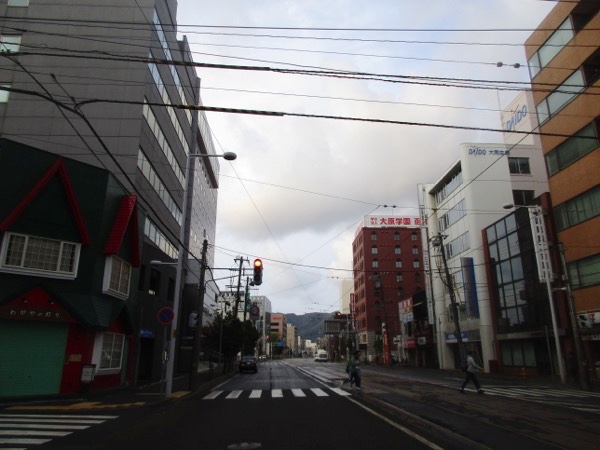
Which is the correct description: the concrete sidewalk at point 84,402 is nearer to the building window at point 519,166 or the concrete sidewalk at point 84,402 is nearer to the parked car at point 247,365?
the parked car at point 247,365

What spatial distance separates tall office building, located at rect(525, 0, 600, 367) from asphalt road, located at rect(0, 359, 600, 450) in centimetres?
1454

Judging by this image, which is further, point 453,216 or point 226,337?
point 453,216

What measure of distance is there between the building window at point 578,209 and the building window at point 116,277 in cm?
2732

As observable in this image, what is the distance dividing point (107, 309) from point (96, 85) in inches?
640

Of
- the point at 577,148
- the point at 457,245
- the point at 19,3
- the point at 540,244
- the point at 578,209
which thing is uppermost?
the point at 19,3

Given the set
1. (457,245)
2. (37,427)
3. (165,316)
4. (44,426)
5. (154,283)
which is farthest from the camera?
(457,245)

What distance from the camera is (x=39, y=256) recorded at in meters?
17.5

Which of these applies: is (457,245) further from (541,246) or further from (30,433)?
(30,433)

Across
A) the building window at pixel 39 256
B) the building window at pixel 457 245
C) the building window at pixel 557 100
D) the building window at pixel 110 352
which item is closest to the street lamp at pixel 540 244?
the building window at pixel 557 100

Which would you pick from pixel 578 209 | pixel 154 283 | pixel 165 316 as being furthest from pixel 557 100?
pixel 154 283

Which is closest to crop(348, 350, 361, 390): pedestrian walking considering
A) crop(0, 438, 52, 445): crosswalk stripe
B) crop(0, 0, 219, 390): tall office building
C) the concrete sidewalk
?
the concrete sidewalk

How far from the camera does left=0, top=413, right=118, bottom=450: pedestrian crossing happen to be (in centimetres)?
897

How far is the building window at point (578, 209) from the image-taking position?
27.9 meters

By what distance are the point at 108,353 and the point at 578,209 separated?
2911cm
